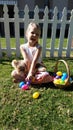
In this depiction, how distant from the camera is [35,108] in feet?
10.6

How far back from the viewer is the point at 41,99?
343cm

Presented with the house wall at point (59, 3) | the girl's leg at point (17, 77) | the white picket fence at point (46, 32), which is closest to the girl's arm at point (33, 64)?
the girl's leg at point (17, 77)

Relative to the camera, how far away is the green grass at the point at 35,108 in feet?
9.55

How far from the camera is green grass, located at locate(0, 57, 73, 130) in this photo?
9.55 ft

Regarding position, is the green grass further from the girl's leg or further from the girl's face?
the girl's face

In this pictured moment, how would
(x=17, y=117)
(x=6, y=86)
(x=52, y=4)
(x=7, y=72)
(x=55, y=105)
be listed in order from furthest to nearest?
(x=52, y=4), (x=7, y=72), (x=6, y=86), (x=55, y=105), (x=17, y=117)

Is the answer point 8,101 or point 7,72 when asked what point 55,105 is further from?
point 7,72

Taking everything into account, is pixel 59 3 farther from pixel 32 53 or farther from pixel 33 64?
pixel 33 64

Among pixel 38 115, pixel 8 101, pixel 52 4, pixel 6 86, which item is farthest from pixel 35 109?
pixel 52 4

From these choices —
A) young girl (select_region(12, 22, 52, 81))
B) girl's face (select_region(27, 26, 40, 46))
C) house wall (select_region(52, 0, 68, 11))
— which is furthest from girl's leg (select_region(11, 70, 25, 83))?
house wall (select_region(52, 0, 68, 11))

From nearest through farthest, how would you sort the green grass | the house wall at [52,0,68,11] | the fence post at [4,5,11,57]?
the green grass → the fence post at [4,5,11,57] → the house wall at [52,0,68,11]

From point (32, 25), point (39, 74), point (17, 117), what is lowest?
point (17, 117)

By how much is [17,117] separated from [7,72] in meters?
1.59

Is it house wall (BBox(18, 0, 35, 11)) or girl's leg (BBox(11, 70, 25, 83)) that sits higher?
house wall (BBox(18, 0, 35, 11))
